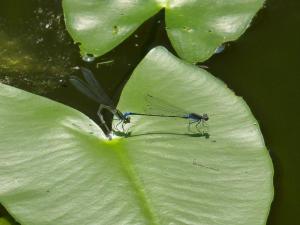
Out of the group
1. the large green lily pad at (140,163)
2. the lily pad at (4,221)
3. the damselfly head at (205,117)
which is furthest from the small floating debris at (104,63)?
the lily pad at (4,221)

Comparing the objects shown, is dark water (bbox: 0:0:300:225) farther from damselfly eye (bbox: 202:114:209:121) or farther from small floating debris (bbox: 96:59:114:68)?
damselfly eye (bbox: 202:114:209:121)

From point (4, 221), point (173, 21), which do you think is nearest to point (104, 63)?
point (173, 21)

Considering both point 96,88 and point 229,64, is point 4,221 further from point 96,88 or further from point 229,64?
point 229,64

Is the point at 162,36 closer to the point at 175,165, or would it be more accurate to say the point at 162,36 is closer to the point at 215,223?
the point at 175,165

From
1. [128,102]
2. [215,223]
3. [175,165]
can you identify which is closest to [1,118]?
[128,102]

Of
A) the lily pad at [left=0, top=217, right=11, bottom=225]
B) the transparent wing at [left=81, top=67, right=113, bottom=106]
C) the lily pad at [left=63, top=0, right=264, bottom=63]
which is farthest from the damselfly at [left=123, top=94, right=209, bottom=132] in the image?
the lily pad at [left=0, top=217, right=11, bottom=225]

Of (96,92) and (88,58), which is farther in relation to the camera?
(88,58)
